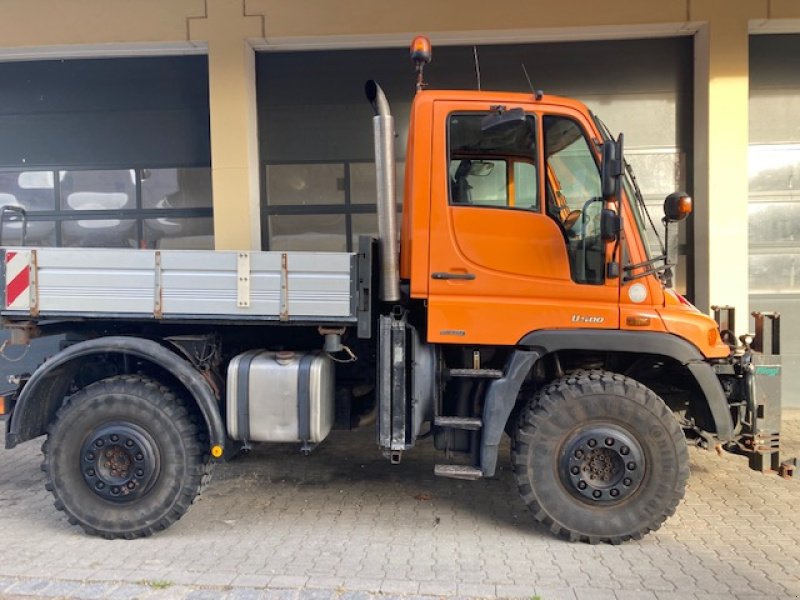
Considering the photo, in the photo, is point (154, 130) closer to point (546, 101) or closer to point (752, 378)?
point (546, 101)

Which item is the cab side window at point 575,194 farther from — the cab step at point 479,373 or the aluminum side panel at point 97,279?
the aluminum side panel at point 97,279

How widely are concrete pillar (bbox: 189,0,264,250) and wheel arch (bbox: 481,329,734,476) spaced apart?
12.9 feet

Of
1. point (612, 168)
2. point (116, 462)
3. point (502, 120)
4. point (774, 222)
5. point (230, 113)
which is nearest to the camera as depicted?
point (612, 168)

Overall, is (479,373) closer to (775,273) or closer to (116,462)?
→ (116,462)

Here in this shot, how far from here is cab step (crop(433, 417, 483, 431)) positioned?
3596 mm

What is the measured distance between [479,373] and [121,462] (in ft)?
7.74

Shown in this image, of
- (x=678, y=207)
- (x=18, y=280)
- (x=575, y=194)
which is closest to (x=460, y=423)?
(x=575, y=194)

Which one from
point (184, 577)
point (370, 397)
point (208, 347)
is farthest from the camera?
point (370, 397)

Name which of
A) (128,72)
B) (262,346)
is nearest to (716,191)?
(262,346)

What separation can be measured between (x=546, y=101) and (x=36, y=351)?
4023mm

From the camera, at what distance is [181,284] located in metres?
3.61

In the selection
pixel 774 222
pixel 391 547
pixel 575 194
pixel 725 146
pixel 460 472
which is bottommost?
pixel 391 547

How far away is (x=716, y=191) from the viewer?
6172mm

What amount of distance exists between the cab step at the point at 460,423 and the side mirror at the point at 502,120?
71.0 inches
